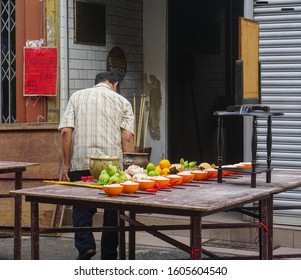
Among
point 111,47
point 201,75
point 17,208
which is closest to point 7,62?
point 111,47

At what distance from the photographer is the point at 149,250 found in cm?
991

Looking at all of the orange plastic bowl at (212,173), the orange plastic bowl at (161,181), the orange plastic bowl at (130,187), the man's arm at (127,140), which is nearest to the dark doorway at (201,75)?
the man's arm at (127,140)

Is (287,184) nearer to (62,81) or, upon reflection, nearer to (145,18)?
(62,81)

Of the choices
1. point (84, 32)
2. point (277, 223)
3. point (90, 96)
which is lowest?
point (277, 223)

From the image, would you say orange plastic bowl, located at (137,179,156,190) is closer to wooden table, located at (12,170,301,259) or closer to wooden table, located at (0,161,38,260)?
wooden table, located at (12,170,301,259)

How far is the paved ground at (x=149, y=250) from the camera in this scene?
9562 mm

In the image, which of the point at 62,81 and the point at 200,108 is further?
the point at 200,108

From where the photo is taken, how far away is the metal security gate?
1205cm

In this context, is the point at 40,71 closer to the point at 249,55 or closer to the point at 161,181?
the point at 249,55

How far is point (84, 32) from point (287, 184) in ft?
18.3

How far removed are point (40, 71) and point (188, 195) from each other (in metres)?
5.82

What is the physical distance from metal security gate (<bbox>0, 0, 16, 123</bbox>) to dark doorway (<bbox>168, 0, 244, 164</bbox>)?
8.34 ft
